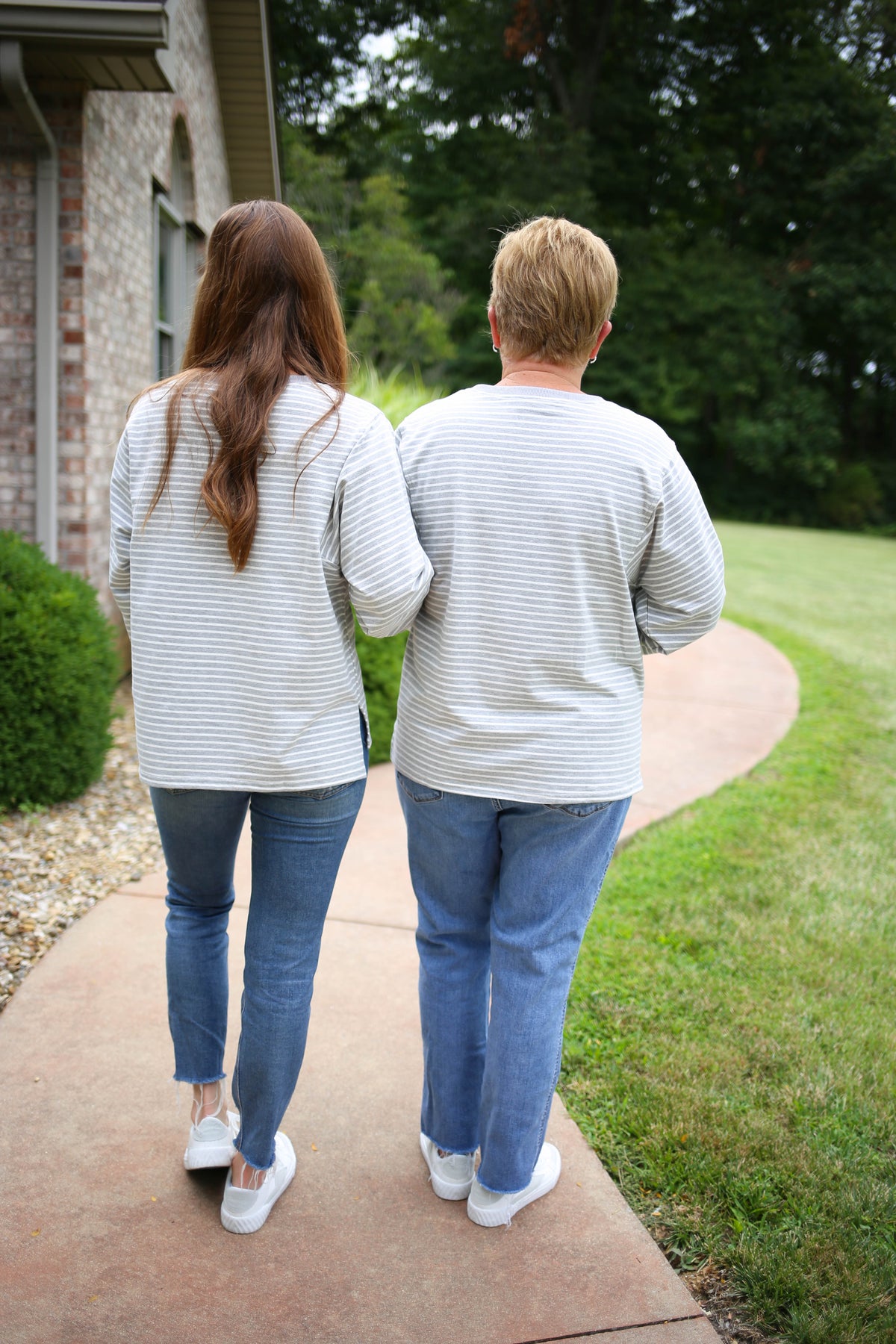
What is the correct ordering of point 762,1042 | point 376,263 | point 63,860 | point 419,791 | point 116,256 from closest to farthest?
point 419,791 → point 762,1042 → point 63,860 → point 116,256 → point 376,263

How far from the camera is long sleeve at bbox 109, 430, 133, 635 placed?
74.5 inches

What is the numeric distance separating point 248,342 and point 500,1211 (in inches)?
69.3

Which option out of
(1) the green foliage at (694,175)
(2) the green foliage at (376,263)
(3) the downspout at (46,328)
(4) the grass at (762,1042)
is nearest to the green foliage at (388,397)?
(3) the downspout at (46,328)

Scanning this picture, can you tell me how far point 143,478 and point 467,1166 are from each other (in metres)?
1.57

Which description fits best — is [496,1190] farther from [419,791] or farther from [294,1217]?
[419,791]

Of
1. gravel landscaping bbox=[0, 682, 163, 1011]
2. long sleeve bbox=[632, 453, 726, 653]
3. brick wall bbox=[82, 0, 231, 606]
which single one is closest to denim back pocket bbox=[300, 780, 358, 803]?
long sleeve bbox=[632, 453, 726, 653]

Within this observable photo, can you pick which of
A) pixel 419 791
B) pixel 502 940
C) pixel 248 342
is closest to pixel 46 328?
pixel 248 342

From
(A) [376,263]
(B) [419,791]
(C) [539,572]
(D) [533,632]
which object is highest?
(A) [376,263]

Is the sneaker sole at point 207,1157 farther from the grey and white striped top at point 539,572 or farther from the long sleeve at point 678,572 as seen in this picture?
the long sleeve at point 678,572

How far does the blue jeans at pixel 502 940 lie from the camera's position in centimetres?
195

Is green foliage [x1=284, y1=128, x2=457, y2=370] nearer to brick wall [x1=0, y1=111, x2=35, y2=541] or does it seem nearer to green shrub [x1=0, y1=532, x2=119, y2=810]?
brick wall [x1=0, y1=111, x2=35, y2=541]

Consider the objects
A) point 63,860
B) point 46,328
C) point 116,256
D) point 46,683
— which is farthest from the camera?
point 116,256

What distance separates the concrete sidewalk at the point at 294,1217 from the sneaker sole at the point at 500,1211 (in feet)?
0.07

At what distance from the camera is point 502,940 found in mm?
2000
